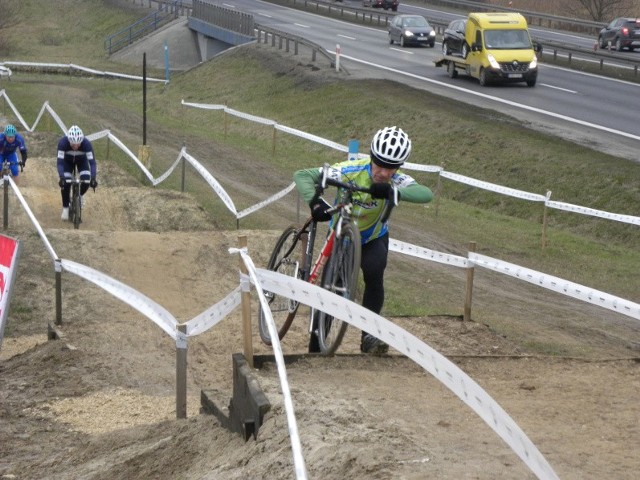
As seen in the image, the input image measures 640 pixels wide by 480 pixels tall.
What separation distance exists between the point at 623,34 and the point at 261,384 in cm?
4246

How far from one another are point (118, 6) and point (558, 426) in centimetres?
6845

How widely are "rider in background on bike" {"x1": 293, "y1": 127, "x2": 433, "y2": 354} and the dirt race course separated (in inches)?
21.5

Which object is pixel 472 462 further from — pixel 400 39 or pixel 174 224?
pixel 400 39

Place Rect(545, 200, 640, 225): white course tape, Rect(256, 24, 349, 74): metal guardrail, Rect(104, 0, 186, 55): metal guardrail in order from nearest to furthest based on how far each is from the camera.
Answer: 1. Rect(545, 200, 640, 225): white course tape
2. Rect(256, 24, 349, 74): metal guardrail
3. Rect(104, 0, 186, 55): metal guardrail

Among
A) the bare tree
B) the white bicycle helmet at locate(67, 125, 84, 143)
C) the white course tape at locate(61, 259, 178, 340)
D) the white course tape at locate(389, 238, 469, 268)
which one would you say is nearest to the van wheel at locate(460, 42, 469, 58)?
the white bicycle helmet at locate(67, 125, 84, 143)

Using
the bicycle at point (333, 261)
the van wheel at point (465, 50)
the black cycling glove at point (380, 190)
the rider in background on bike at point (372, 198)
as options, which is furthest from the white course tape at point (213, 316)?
the van wheel at point (465, 50)

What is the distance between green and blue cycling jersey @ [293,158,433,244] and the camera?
801cm

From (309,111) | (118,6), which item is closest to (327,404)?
(309,111)

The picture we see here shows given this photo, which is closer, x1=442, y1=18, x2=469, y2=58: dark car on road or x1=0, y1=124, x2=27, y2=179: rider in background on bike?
x1=0, y1=124, x2=27, y2=179: rider in background on bike

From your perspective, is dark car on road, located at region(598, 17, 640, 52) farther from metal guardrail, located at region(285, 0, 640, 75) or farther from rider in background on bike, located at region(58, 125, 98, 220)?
rider in background on bike, located at region(58, 125, 98, 220)

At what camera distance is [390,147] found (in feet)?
25.3

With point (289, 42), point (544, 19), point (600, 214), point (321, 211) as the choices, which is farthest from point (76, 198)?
point (544, 19)

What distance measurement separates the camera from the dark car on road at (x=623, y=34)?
45.2m

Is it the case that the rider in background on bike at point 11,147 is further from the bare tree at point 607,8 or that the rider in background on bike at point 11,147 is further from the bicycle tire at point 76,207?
the bare tree at point 607,8
